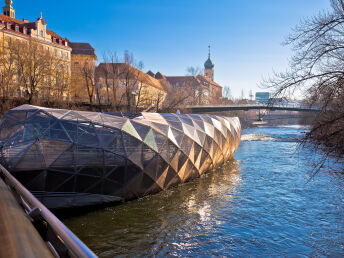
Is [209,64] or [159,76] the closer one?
[159,76]

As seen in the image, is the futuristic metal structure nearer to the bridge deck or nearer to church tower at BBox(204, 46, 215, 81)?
the bridge deck

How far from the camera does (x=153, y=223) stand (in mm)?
11234

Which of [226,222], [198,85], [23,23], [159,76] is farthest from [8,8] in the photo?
[226,222]

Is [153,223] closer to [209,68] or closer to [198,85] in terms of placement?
[198,85]

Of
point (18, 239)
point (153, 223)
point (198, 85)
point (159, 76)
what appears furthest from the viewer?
point (159, 76)

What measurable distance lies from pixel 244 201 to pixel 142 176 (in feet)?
18.0

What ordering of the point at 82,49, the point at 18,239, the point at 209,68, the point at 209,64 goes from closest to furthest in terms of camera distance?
the point at 18,239 → the point at 82,49 → the point at 209,64 → the point at 209,68

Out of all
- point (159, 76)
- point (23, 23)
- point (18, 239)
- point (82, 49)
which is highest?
point (23, 23)

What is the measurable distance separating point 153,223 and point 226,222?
121 inches

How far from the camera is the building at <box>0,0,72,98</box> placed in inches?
1405

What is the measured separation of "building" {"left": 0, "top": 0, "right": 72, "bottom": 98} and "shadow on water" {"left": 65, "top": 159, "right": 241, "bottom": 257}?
1025 inches

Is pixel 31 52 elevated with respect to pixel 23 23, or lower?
lower

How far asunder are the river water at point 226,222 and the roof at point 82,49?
5834cm

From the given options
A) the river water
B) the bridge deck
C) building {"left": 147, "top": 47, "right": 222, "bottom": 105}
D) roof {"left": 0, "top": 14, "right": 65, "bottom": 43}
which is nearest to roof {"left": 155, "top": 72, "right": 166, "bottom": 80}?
building {"left": 147, "top": 47, "right": 222, "bottom": 105}
